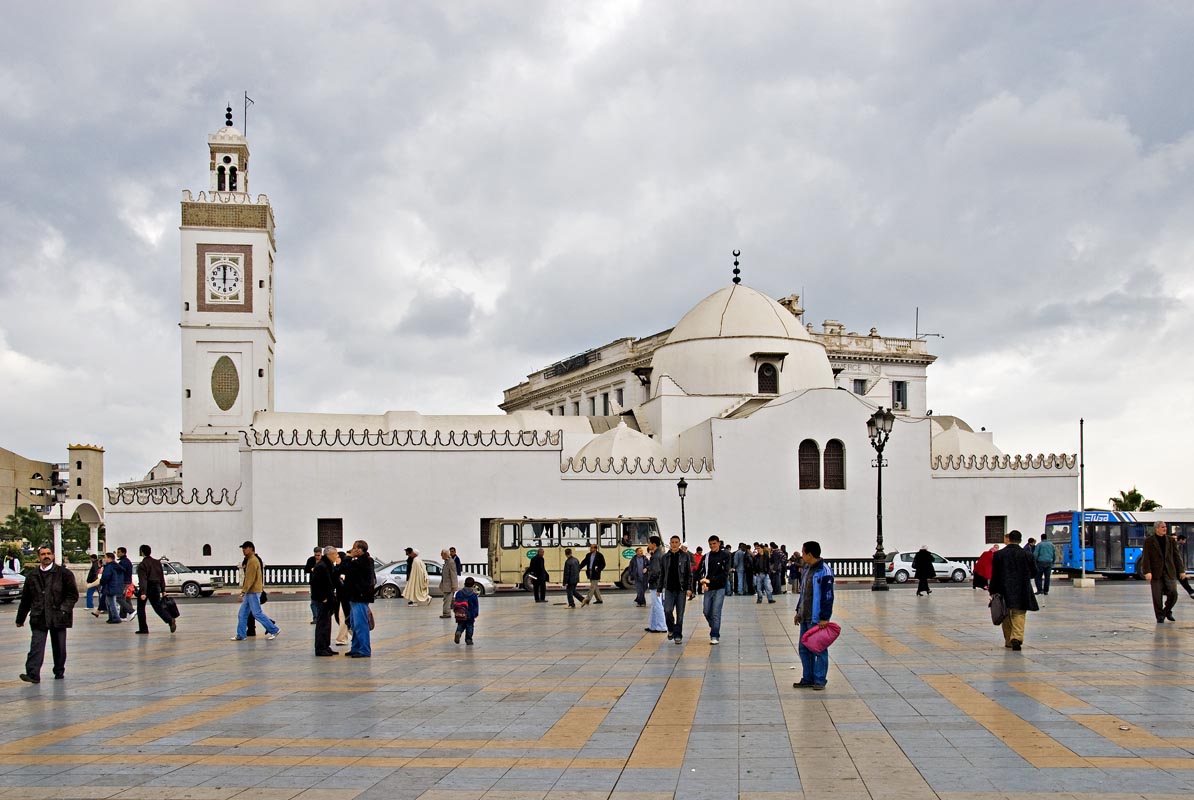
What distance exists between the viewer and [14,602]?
2973 cm

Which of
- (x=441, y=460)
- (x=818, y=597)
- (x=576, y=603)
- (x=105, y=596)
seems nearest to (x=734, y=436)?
(x=441, y=460)

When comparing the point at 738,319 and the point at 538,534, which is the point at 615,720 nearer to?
the point at 538,534

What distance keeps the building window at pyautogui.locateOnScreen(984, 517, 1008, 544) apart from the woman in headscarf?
74.3 ft

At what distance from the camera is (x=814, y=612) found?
10.3 m

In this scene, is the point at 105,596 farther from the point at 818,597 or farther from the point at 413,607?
the point at 818,597

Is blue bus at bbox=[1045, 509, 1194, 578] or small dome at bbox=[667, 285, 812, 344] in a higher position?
small dome at bbox=[667, 285, 812, 344]

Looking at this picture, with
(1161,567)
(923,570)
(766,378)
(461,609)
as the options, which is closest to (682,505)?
(923,570)

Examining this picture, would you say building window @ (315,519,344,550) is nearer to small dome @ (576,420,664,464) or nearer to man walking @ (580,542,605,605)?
small dome @ (576,420,664,464)

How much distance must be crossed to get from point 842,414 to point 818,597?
3019 cm

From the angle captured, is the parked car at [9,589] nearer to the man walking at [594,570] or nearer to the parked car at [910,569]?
the man walking at [594,570]

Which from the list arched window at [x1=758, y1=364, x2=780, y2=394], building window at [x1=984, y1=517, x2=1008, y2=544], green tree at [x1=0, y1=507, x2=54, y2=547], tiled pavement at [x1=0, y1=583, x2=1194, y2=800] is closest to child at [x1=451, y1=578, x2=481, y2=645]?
tiled pavement at [x1=0, y1=583, x2=1194, y2=800]

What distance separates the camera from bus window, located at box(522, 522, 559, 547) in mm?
32344

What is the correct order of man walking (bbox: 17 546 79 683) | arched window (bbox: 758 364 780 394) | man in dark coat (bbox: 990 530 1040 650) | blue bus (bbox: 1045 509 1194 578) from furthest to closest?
arched window (bbox: 758 364 780 394), blue bus (bbox: 1045 509 1194 578), man in dark coat (bbox: 990 530 1040 650), man walking (bbox: 17 546 79 683)

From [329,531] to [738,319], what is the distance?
1688 centimetres
